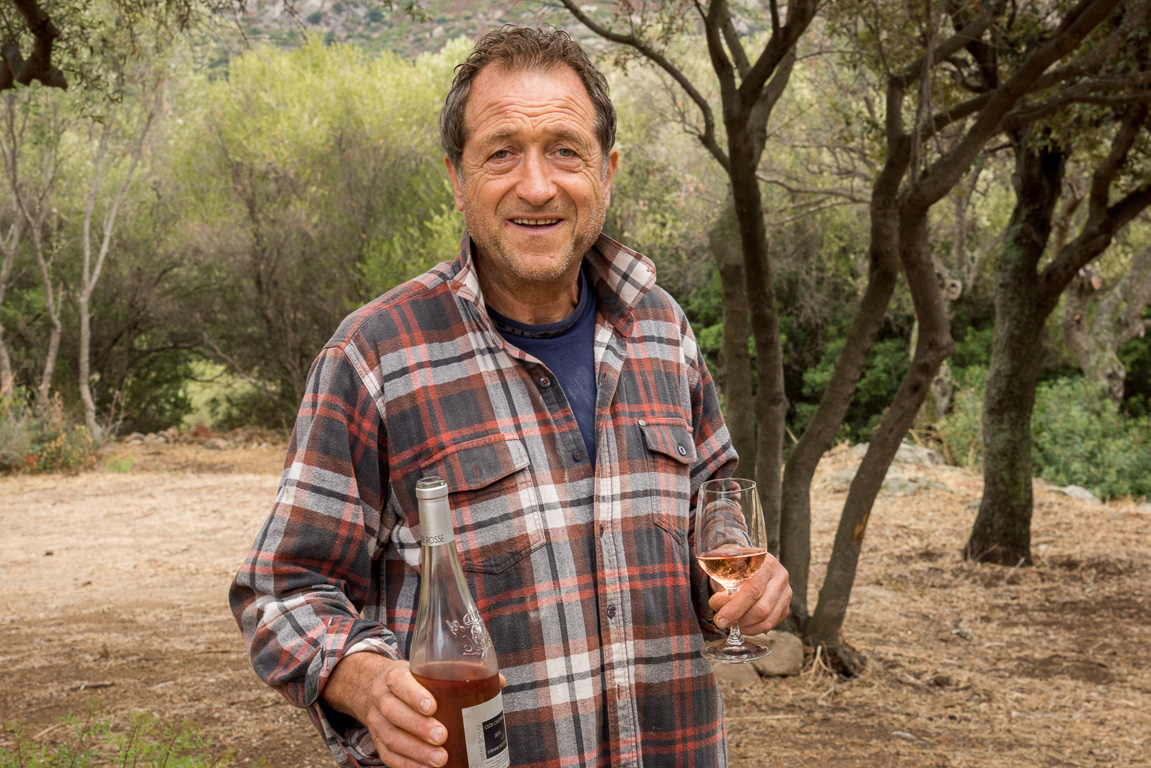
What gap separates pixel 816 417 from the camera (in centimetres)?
545

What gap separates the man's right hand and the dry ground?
328 centimetres

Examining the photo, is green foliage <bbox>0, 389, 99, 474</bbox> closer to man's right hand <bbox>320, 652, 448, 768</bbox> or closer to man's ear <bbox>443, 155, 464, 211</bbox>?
man's ear <bbox>443, 155, 464, 211</bbox>

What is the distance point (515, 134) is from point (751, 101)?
361 cm

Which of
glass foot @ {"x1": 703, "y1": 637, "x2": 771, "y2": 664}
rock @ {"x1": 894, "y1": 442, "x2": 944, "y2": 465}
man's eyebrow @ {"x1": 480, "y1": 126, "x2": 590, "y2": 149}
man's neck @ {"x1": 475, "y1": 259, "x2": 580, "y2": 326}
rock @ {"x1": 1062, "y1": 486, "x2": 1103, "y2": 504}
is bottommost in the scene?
rock @ {"x1": 1062, "y1": 486, "x2": 1103, "y2": 504}

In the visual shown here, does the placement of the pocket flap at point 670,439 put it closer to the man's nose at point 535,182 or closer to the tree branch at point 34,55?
the man's nose at point 535,182

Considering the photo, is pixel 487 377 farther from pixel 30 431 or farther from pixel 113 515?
pixel 30 431

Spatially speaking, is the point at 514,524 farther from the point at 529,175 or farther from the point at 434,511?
the point at 529,175

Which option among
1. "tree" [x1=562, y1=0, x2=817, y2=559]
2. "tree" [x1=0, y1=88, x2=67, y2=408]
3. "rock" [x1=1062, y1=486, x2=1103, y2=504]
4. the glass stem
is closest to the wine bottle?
the glass stem

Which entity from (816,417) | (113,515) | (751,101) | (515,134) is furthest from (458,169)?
(113,515)

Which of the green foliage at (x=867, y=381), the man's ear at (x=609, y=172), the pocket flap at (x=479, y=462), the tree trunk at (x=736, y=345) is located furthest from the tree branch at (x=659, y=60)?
the green foliage at (x=867, y=381)

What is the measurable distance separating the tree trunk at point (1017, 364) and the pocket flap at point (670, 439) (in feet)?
23.0

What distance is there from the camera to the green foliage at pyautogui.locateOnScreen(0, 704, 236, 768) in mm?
3188

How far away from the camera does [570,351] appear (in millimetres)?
1894

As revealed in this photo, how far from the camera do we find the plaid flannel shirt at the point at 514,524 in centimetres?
157
